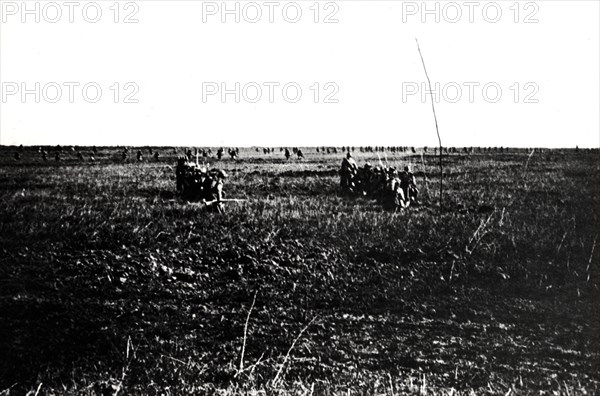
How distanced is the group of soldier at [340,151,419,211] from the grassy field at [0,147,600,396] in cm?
191

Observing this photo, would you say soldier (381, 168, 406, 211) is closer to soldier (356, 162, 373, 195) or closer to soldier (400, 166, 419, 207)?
soldier (400, 166, 419, 207)

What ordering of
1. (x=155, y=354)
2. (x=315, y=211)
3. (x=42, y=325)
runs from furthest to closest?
(x=315, y=211) → (x=42, y=325) → (x=155, y=354)

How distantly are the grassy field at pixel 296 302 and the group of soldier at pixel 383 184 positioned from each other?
191cm

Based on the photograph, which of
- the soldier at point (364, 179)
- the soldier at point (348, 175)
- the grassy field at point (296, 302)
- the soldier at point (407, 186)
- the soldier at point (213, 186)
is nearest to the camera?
the grassy field at point (296, 302)

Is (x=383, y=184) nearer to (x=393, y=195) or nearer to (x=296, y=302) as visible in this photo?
(x=393, y=195)

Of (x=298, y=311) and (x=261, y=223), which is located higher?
(x=261, y=223)

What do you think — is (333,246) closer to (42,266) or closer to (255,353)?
(255,353)

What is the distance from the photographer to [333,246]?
10648 mm

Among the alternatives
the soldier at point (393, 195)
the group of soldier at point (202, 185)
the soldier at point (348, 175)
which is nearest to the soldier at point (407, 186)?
the soldier at point (393, 195)

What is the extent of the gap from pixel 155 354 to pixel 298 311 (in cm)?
233

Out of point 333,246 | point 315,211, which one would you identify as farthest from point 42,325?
point 315,211

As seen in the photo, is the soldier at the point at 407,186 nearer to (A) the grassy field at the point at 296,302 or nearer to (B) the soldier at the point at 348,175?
(A) the grassy field at the point at 296,302

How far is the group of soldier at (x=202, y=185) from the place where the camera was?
584 inches

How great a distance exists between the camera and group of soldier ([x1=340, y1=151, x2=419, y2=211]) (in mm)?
15711
